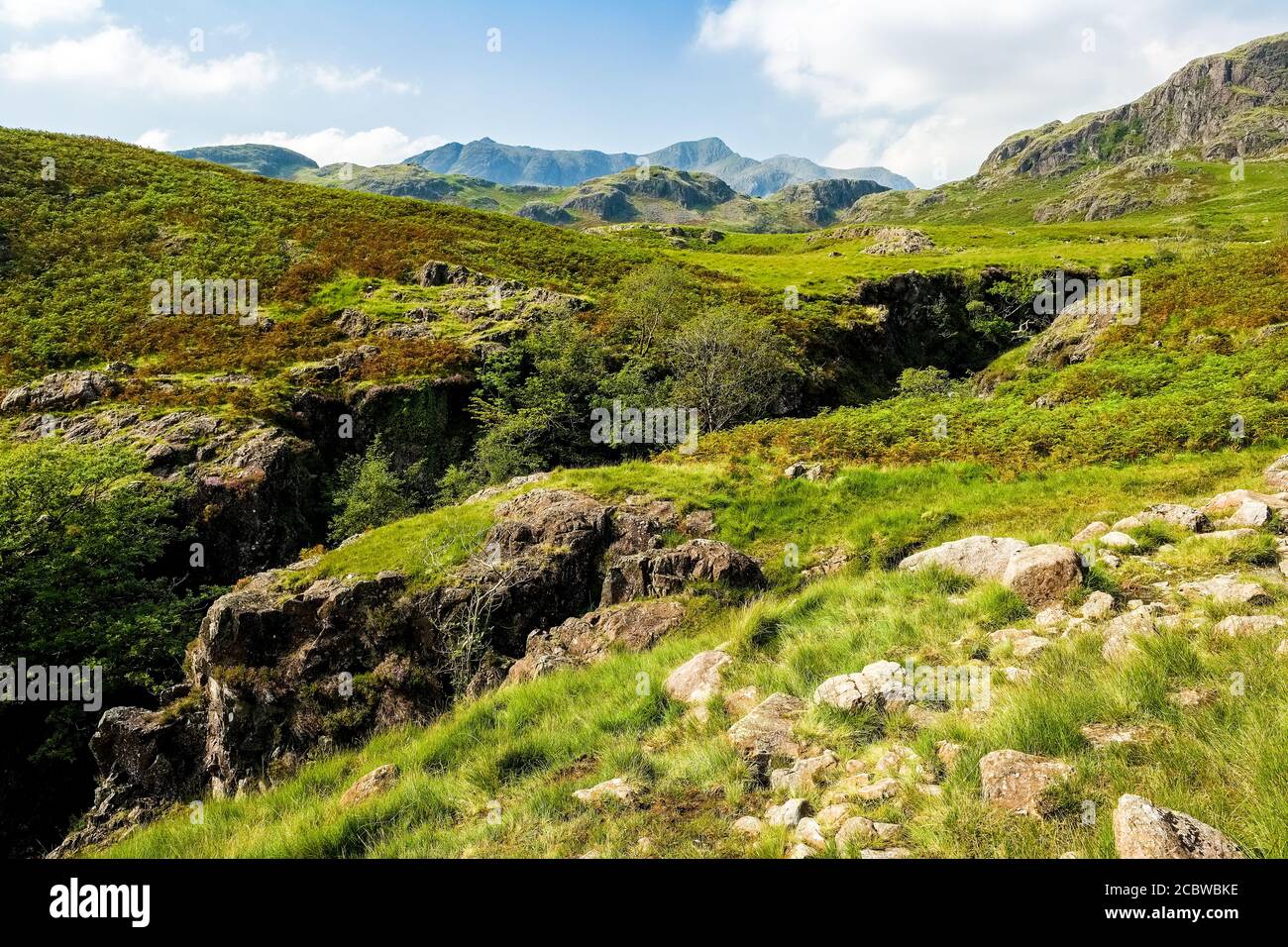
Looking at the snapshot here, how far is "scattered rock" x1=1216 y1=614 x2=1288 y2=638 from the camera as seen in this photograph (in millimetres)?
5551

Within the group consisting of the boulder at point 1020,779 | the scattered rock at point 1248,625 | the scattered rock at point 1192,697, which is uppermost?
the scattered rock at point 1248,625

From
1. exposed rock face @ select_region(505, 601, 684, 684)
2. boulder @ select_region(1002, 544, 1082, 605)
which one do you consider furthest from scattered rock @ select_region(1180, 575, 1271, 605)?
exposed rock face @ select_region(505, 601, 684, 684)

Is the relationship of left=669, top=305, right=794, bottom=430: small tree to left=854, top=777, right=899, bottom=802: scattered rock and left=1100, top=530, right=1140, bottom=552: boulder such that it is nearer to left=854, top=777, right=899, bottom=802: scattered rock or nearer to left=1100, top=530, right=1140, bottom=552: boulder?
left=1100, top=530, right=1140, bottom=552: boulder

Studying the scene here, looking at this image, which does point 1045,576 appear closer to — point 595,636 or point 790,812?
point 790,812

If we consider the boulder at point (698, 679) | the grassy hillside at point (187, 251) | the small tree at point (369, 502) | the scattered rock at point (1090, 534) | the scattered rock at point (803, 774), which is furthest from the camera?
the grassy hillside at point (187, 251)

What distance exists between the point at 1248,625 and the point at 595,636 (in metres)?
9.07

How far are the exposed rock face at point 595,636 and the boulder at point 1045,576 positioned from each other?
563cm

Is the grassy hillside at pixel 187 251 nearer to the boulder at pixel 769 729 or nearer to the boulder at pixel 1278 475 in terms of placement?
the boulder at pixel 769 729

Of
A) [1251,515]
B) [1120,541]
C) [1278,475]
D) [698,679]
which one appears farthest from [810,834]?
[1278,475]

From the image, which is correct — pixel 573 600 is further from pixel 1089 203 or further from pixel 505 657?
pixel 1089 203

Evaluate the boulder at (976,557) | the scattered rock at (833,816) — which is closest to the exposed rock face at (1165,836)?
the scattered rock at (833,816)

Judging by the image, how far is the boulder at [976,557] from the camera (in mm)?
8891

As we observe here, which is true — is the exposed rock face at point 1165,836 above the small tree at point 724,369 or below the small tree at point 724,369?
below
